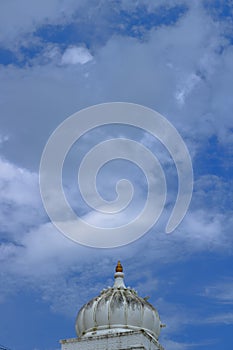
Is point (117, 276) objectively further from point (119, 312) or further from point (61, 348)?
point (61, 348)

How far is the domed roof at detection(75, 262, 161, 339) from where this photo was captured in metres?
29.1

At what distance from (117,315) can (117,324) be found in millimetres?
423

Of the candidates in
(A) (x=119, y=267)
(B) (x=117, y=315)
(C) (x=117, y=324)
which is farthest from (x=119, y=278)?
(C) (x=117, y=324)

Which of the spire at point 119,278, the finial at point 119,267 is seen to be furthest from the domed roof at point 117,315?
the finial at point 119,267

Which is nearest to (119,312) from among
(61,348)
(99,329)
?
(99,329)

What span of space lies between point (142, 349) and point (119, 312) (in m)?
2.41

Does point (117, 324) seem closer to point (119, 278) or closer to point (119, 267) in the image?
point (119, 278)

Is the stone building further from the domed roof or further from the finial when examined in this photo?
the finial

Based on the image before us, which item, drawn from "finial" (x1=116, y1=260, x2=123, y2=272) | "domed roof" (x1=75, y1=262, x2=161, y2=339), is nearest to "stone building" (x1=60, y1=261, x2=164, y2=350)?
"domed roof" (x1=75, y1=262, x2=161, y2=339)

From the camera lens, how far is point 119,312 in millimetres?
29188

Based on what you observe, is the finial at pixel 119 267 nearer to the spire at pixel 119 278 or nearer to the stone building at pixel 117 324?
the spire at pixel 119 278

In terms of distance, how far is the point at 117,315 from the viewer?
29.1 m

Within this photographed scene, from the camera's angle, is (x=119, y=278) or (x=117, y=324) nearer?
(x=117, y=324)

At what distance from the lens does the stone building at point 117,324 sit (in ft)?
92.0
